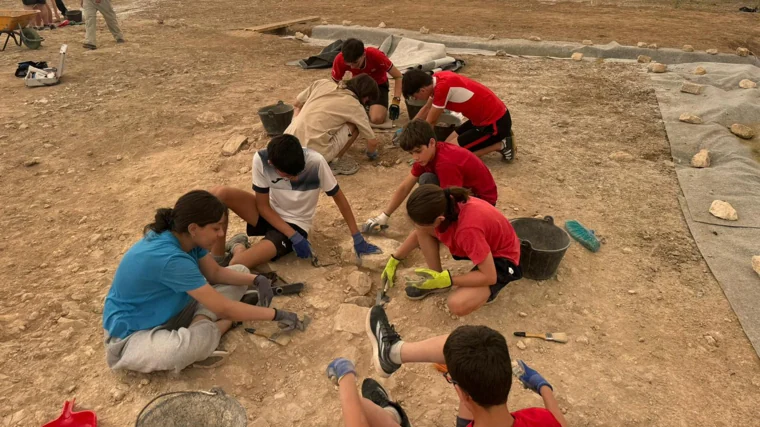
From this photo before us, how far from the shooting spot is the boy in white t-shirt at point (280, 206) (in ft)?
9.83

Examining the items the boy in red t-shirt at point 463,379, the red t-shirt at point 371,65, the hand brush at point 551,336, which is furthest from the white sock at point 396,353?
the red t-shirt at point 371,65

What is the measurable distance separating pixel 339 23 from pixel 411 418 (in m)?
9.56

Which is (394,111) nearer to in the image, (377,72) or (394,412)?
(377,72)

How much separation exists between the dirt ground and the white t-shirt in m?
0.35

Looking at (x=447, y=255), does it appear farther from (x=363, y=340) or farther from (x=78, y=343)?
(x=78, y=343)

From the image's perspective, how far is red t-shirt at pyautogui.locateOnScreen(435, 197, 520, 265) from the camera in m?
2.40

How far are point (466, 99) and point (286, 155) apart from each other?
2051 millimetres

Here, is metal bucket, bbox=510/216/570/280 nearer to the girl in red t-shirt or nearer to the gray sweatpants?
the girl in red t-shirt

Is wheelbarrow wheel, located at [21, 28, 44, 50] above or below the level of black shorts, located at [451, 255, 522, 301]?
below

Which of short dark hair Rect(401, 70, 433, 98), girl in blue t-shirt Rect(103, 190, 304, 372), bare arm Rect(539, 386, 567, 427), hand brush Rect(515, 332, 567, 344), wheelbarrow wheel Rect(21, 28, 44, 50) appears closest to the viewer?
bare arm Rect(539, 386, 567, 427)

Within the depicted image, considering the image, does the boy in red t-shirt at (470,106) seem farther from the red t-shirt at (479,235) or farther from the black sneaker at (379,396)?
the black sneaker at (379,396)

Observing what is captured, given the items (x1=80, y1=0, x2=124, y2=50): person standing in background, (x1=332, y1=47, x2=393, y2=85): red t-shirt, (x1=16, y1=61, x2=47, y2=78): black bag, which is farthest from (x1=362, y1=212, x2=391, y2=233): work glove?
(x1=80, y1=0, x2=124, y2=50): person standing in background

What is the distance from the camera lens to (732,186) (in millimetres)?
3844

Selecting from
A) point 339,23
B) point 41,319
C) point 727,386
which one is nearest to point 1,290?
point 41,319
